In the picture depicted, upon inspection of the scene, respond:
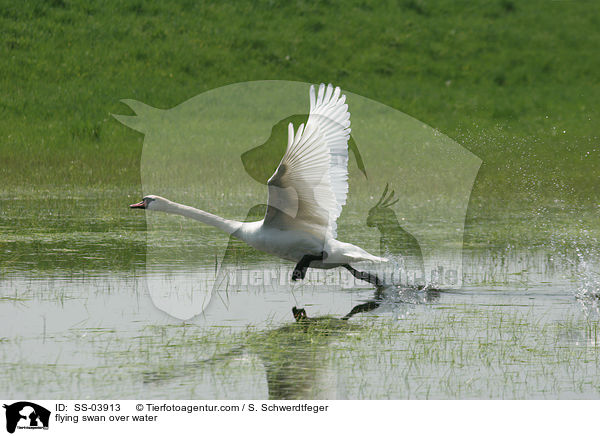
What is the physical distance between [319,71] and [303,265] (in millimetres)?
22454

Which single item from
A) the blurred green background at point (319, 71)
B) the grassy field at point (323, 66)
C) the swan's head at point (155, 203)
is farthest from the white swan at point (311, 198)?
the grassy field at point (323, 66)

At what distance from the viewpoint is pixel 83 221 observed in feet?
46.5

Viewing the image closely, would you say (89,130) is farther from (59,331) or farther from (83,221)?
(59,331)

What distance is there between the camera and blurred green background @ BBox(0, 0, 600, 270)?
71.4ft

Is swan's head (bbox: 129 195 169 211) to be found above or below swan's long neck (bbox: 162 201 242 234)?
above

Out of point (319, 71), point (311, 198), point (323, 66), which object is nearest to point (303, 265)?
point (311, 198)

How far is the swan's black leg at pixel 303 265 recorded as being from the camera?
9.20 meters

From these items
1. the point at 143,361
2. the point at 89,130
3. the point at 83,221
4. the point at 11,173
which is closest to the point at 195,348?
the point at 143,361

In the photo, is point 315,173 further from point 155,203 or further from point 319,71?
point 319,71

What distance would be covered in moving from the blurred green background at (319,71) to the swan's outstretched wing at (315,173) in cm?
905

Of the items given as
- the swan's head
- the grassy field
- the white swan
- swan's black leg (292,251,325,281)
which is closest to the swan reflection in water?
swan's black leg (292,251,325,281)
